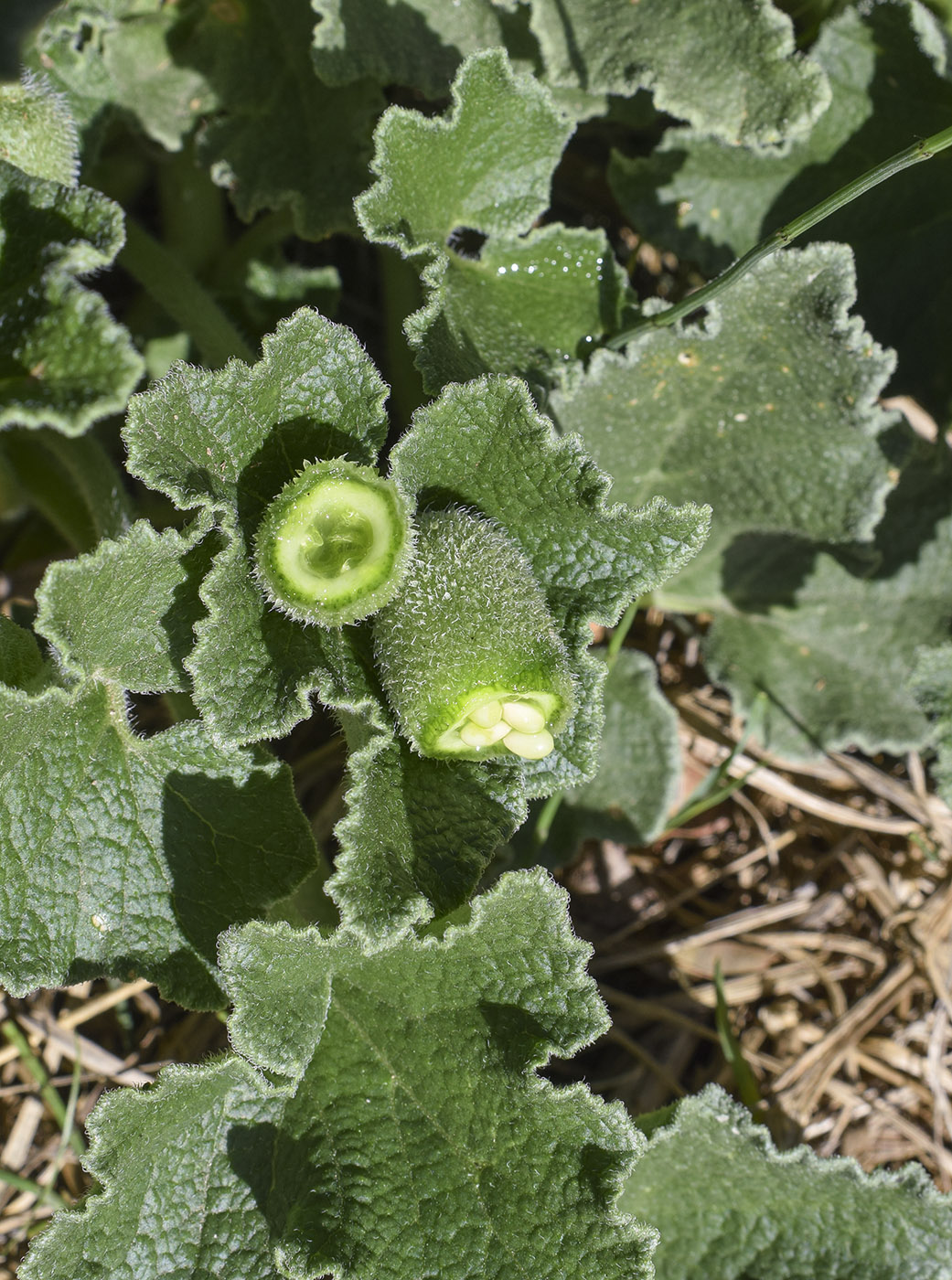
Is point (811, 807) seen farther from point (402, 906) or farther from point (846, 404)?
point (402, 906)

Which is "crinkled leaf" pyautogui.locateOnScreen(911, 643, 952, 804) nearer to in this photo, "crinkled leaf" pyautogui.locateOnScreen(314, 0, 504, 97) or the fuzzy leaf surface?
the fuzzy leaf surface

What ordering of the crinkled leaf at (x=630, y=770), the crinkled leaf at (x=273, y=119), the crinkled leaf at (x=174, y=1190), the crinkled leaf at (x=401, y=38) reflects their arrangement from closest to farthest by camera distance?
the crinkled leaf at (x=174, y=1190)
the crinkled leaf at (x=401, y=38)
the crinkled leaf at (x=273, y=119)
the crinkled leaf at (x=630, y=770)

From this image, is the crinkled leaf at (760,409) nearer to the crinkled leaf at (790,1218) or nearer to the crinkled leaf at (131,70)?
the crinkled leaf at (131,70)

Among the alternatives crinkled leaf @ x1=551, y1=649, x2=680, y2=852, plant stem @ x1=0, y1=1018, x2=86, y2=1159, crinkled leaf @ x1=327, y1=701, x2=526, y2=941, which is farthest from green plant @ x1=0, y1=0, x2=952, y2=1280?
plant stem @ x1=0, y1=1018, x2=86, y2=1159

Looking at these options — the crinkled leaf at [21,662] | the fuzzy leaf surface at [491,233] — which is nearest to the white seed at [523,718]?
the fuzzy leaf surface at [491,233]

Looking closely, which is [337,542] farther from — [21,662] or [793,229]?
[793,229]

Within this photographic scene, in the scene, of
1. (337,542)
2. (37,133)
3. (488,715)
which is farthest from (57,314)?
(488,715)

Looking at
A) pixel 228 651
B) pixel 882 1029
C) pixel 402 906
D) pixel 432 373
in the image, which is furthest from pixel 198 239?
pixel 882 1029
